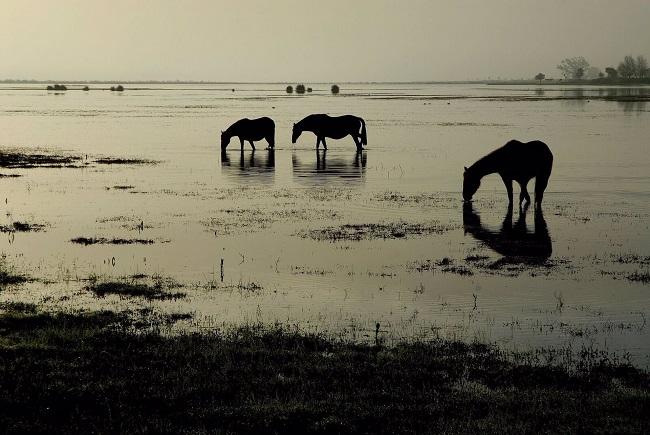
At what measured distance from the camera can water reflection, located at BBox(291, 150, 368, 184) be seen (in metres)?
28.9

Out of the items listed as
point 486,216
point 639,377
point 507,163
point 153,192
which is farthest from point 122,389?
point 153,192

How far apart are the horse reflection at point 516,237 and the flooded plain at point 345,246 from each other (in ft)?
0.19

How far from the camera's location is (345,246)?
16.9 metres

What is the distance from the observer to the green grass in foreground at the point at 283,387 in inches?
298

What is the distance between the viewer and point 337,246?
55.5 ft

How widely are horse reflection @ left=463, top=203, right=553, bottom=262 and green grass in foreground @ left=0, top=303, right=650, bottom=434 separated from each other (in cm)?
658

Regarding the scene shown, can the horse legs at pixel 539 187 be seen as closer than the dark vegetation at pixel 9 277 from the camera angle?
No

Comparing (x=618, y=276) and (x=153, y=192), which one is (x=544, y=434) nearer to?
(x=618, y=276)

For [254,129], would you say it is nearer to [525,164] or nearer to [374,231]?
[525,164]

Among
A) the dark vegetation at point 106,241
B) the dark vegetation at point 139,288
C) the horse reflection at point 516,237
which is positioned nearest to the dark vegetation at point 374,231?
the horse reflection at point 516,237

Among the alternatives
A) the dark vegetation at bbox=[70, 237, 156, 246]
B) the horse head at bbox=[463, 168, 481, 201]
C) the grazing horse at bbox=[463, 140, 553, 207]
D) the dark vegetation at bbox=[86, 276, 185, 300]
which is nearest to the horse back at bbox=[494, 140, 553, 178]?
the grazing horse at bbox=[463, 140, 553, 207]

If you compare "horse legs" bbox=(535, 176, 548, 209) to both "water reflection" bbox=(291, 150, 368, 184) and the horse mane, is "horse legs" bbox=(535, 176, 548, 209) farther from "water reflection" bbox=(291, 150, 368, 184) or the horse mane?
"water reflection" bbox=(291, 150, 368, 184)

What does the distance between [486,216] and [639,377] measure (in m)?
12.0

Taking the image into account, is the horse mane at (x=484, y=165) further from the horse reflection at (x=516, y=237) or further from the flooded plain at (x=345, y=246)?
the horse reflection at (x=516, y=237)
